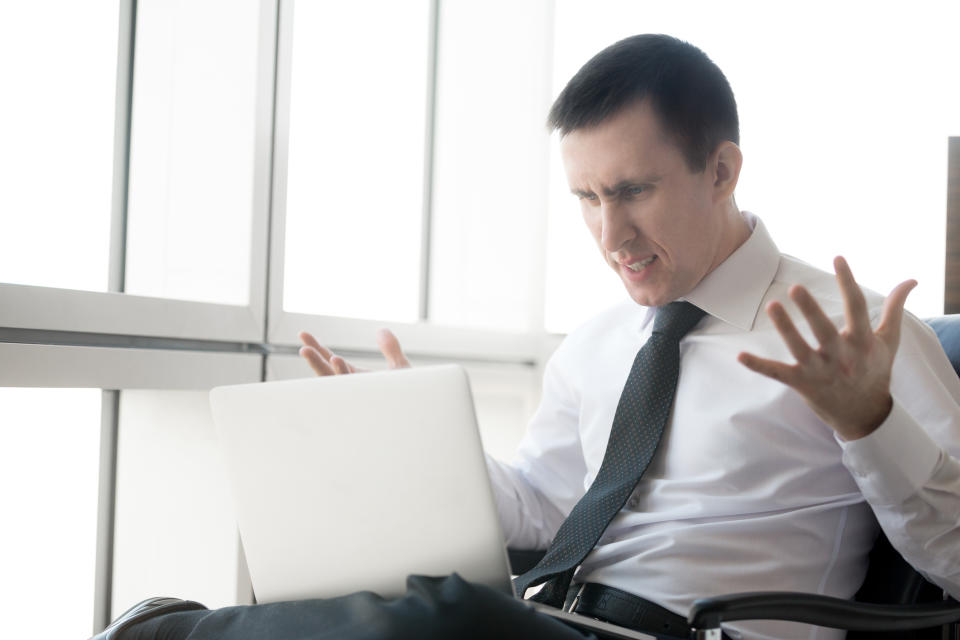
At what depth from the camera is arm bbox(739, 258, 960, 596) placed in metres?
0.98

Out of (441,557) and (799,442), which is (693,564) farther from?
(441,557)

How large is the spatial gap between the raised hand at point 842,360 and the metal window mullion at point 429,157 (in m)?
2.10

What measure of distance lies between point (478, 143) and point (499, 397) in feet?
2.94

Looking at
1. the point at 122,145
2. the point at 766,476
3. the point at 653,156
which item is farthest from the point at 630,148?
the point at 122,145

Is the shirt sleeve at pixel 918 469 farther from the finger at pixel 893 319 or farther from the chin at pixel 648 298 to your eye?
the chin at pixel 648 298

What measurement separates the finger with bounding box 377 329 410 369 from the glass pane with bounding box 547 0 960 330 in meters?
1.72

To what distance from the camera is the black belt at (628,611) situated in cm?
123

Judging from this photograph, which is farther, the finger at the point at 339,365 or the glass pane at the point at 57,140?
the glass pane at the point at 57,140

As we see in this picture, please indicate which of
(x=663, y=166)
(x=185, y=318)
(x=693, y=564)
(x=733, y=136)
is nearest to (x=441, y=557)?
(x=693, y=564)

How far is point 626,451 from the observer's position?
1.35 meters

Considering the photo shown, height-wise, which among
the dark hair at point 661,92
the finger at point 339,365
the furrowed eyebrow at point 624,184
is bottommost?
the finger at point 339,365

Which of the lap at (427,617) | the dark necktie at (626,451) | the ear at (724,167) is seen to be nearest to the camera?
the lap at (427,617)

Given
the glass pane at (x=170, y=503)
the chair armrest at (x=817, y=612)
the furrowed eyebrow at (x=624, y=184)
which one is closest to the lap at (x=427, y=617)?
the chair armrest at (x=817, y=612)

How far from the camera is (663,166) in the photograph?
1.35m
